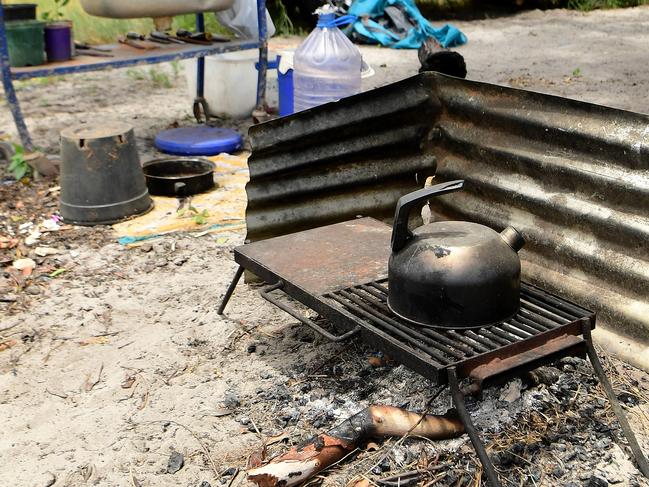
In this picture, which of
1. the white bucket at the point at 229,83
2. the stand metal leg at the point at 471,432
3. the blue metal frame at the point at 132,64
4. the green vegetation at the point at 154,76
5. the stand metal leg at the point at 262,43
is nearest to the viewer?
the stand metal leg at the point at 471,432

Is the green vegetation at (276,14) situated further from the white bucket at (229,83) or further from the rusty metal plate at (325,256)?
the rusty metal plate at (325,256)

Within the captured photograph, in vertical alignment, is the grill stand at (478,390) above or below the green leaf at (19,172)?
above

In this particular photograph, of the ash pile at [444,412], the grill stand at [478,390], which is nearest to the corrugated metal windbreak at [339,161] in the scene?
the ash pile at [444,412]

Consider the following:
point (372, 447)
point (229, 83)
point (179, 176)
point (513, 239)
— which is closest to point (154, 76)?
point (229, 83)

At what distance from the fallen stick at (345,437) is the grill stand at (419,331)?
0.28 m

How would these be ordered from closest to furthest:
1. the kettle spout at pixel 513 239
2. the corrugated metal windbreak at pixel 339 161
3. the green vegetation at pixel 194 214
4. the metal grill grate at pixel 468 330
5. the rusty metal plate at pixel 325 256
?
the metal grill grate at pixel 468 330 < the kettle spout at pixel 513 239 < the rusty metal plate at pixel 325 256 < the corrugated metal windbreak at pixel 339 161 < the green vegetation at pixel 194 214

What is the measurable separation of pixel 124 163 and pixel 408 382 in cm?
288

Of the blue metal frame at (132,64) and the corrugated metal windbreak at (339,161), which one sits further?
the blue metal frame at (132,64)

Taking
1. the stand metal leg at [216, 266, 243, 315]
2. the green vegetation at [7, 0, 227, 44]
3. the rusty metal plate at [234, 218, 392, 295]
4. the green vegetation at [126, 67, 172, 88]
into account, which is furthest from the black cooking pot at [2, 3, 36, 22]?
the rusty metal plate at [234, 218, 392, 295]

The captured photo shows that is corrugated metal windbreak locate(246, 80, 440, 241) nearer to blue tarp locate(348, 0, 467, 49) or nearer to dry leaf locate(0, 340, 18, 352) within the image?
dry leaf locate(0, 340, 18, 352)

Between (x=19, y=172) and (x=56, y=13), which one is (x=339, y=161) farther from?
(x=56, y=13)

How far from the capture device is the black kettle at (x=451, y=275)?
2.62 meters

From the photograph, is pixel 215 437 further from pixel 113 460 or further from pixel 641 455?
pixel 641 455

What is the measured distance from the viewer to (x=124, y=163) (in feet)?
17.0
